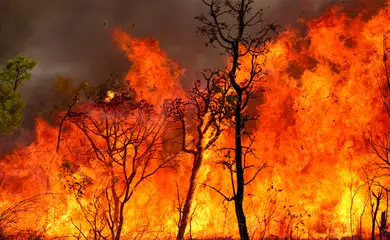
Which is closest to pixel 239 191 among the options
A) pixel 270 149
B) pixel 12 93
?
pixel 270 149

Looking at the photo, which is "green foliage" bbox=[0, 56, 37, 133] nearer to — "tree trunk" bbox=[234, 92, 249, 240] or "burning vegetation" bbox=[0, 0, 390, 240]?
"burning vegetation" bbox=[0, 0, 390, 240]

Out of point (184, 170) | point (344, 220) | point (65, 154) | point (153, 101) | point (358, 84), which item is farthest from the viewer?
point (65, 154)

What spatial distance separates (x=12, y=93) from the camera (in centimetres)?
3120

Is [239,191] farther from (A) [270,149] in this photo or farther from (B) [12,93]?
(B) [12,93]

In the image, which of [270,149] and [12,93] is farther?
[12,93]

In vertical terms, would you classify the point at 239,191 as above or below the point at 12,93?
below

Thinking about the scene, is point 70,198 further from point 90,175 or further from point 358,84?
point 358,84

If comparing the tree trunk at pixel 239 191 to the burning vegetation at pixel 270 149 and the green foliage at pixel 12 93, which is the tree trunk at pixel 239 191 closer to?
the burning vegetation at pixel 270 149

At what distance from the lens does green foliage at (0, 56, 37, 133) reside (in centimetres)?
3067

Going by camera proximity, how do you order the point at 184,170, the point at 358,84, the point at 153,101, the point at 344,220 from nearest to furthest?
the point at 344,220 < the point at 358,84 < the point at 153,101 < the point at 184,170

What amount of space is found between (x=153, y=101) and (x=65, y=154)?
924 centimetres

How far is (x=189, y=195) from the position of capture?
66.2 feet

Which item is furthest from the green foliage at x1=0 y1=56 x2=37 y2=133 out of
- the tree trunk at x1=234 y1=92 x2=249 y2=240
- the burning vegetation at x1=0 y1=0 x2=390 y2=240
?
the tree trunk at x1=234 y1=92 x2=249 y2=240

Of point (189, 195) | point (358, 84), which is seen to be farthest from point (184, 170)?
point (358, 84)
